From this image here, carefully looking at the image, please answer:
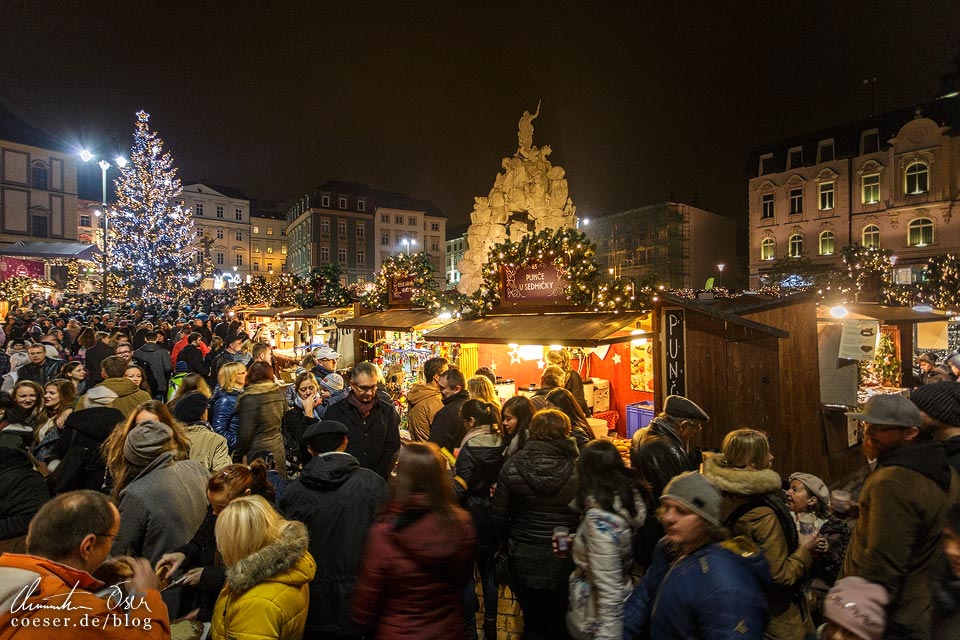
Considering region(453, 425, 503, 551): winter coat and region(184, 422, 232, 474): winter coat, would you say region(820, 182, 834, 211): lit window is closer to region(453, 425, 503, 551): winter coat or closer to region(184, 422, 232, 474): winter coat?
region(453, 425, 503, 551): winter coat

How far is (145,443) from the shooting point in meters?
3.39

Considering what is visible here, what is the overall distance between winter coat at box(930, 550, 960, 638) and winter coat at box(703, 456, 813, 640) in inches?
25.4

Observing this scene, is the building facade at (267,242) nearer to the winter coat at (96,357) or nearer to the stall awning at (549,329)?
the winter coat at (96,357)

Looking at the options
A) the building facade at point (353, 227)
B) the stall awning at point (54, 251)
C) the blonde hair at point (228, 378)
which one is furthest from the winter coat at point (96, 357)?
the building facade at point (353, 227)

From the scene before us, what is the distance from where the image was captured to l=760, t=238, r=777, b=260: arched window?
3862 cm

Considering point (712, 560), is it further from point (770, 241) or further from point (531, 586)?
point (770, 241)

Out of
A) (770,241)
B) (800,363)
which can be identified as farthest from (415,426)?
(770,241)

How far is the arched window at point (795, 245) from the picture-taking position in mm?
37094

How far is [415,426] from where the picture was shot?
6574mm

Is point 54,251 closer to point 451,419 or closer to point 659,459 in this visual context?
point 451,419

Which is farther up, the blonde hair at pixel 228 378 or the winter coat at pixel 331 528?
the blonde hair at pixel 228 378

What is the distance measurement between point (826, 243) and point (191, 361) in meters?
40.6

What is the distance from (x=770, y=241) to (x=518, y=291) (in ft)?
121

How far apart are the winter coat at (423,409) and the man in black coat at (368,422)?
1205 mm
